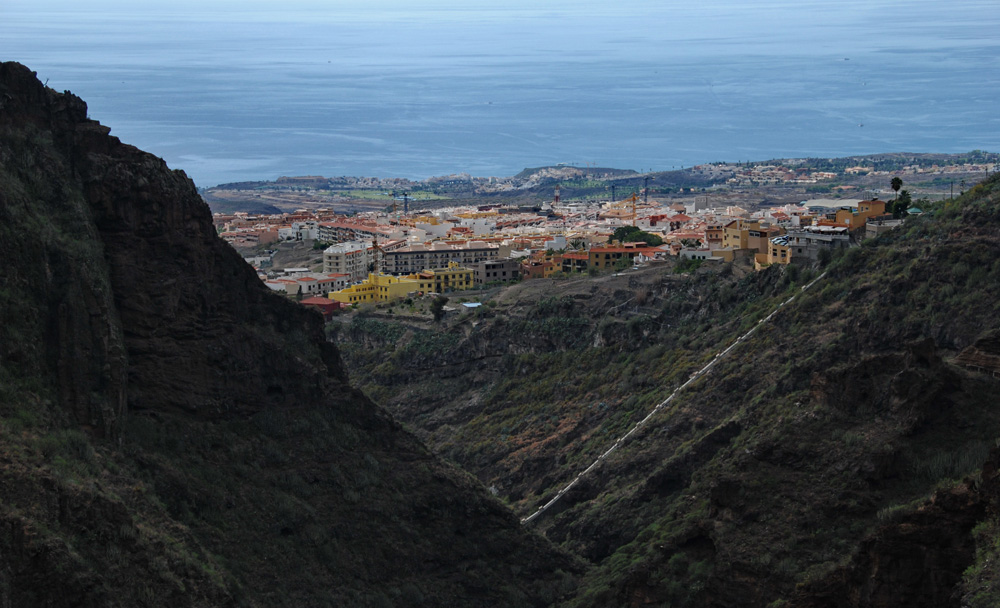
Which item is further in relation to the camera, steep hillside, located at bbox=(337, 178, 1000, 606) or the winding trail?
the winding trail

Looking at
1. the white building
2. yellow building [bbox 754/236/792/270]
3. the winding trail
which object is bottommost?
the winding trail

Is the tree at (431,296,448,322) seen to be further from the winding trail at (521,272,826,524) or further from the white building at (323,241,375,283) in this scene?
the winding trail at (521,272,826,524)

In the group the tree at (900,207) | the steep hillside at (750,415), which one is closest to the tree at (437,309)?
the steep hillside at (750,415)

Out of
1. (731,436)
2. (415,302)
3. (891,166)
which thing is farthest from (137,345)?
(891,166)

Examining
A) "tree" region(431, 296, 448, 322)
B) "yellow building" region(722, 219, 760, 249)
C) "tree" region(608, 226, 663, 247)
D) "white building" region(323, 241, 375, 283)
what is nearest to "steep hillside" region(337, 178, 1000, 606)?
"tree" region(431, 296, 448, 322)

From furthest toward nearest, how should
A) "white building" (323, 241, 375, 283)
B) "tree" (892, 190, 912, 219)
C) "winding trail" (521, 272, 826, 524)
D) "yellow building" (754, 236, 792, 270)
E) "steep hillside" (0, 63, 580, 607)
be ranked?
"white building" (323, 241, 375, 283) < "tree" (892, 190, 912, 219) < "yellow building" (754, 236, 792, 270) < "winding trail" (521, 272, 826, 524) < "steep hillside" (0, 63, 580, 607)

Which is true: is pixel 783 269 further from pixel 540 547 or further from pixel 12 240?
pixel 12 240

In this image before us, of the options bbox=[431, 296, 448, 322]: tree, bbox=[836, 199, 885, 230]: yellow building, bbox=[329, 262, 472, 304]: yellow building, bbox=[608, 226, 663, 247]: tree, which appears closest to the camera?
bbox=[836, 199, 885, 230]: yellow building
